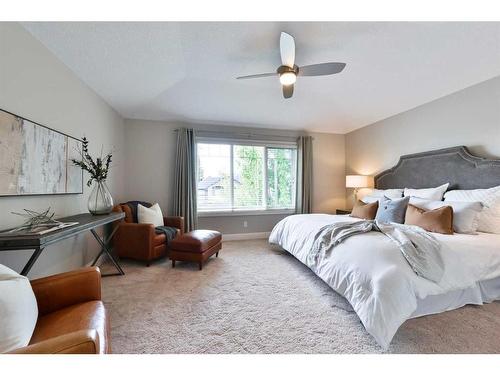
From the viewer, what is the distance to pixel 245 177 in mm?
4703

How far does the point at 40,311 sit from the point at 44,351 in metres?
0.73

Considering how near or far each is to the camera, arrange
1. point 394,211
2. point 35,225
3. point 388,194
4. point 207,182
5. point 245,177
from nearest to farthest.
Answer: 1. point 35,225
2. point 394,211
3. point 388,194
4. point 207,182
5. point 245,177

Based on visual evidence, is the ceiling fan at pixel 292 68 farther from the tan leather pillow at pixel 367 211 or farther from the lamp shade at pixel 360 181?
the lamp shade at pixel 360 181

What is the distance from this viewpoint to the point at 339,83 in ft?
10.6

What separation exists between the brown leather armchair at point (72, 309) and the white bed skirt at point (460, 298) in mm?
2185

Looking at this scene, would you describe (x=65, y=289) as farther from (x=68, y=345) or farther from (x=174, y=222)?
(x=174, y=222)

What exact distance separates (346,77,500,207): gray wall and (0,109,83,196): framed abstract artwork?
4809 millimetres

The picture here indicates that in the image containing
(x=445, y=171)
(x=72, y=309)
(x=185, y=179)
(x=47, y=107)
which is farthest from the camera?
(x=185, y=179)

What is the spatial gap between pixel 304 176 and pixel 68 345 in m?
4.50

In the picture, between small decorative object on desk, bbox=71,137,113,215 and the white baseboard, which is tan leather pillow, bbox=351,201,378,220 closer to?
the white baseboard

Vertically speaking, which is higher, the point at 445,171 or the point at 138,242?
the point at 445,171

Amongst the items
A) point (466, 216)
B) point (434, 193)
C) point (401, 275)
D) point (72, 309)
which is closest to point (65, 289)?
point (72, 309)

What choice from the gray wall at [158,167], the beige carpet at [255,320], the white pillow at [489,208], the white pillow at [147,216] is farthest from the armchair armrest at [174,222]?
the white pillow at [489,208]

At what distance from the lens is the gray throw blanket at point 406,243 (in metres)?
1.68
